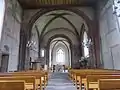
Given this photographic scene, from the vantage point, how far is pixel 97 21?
523 inches

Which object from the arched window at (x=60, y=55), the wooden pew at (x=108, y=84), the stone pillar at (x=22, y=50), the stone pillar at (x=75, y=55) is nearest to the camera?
the wooden pew at (x=108, y=84)

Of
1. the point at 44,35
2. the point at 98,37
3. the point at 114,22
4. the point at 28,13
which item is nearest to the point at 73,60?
the point at 44,35

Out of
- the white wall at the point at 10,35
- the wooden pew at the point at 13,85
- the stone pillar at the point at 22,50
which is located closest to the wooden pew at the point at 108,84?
the wooden pew at the point at 13,85

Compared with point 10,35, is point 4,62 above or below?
below

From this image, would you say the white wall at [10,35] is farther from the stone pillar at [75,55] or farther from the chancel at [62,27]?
the stone pillar at [75,55]

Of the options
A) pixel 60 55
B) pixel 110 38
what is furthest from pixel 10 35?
pixel 60 55

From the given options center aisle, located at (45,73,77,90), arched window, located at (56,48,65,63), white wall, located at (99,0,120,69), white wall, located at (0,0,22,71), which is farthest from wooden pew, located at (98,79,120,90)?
arched window, located at (56,48,65,63)

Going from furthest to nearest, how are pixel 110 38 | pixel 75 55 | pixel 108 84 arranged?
pixel 75 55 < pixel 110 38 < pixel 108 84

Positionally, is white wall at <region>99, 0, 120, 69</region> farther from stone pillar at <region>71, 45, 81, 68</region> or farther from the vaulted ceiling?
stone pillar at <region>71, 45, 81, 68</region>

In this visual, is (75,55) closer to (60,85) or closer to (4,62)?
(4,62)

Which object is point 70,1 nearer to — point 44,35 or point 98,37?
point 98,37

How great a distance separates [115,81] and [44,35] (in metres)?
19.8

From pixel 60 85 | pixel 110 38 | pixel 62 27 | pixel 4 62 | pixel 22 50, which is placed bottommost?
pixel 60 85

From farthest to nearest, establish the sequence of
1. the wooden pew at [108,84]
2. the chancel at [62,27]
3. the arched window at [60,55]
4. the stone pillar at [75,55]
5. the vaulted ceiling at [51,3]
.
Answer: the arched window at [60,55] → the stone pillar at [75,55] → the vaulted ceiling at [51,3] → the chancel at [62,27] → the wooden pew at [108,84]
